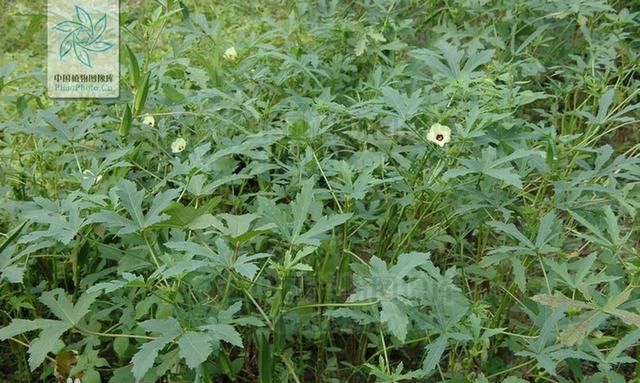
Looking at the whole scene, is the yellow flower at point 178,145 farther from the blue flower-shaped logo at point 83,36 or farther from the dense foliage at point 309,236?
the blue flower-shaped logo at point 83,36

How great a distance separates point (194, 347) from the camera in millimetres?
1372

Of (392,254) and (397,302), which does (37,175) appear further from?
(397,302)

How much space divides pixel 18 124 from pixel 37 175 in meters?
0.32

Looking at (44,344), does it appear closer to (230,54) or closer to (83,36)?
(230,54)

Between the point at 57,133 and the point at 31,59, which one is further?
the point at 31,59

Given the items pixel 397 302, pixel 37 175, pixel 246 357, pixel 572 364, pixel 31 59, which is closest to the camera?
pixel 397 302

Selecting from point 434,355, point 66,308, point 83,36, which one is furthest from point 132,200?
point 83,36

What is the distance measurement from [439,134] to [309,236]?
583mm

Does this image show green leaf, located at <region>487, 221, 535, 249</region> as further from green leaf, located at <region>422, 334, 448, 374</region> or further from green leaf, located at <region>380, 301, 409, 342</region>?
green leaf, located at <region>380, 301, 409, 342</region>

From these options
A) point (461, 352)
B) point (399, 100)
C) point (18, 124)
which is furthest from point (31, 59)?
point (461, 352)

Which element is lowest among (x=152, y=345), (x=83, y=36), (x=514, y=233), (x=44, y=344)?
(x=44, y=344)

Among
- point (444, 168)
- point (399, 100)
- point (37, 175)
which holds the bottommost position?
point (37, 175)

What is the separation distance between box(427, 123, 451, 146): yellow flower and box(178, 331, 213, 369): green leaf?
840 mm

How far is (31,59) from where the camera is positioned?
11.4 ft
